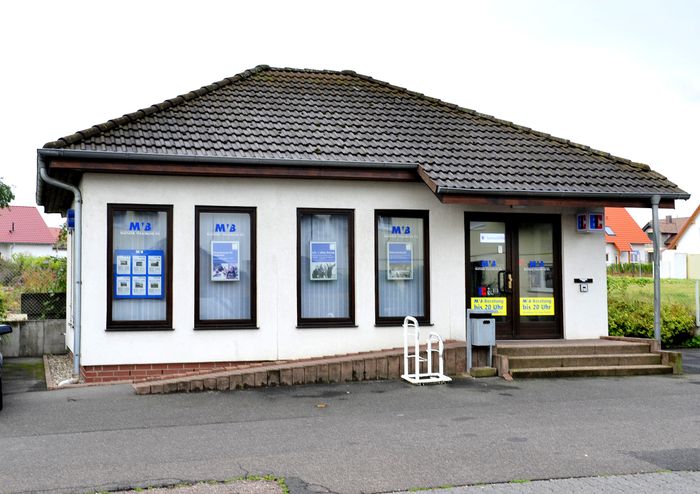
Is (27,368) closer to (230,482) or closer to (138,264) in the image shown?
(138,264)

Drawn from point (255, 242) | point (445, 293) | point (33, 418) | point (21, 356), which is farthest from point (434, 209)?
point (21, 356)

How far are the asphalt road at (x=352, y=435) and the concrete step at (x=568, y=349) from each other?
1164 mm

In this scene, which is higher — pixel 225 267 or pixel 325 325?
pixel 225 267

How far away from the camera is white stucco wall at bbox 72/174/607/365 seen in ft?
37.4

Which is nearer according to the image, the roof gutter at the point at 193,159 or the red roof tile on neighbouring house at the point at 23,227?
the roof gutter at the point at 193,159

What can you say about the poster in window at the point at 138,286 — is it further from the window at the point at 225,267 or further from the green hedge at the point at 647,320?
the green hedge at the point at 647,320

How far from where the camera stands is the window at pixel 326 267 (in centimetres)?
1235

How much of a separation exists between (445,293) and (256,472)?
7.09 m

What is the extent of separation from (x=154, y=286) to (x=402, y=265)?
4265 mm

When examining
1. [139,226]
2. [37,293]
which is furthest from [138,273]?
[37,293]

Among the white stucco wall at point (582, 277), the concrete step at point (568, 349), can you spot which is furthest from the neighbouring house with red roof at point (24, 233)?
the concrete step at point (568, 349)

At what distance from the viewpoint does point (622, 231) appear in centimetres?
8606

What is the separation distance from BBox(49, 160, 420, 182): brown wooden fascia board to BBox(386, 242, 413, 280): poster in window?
1.19m

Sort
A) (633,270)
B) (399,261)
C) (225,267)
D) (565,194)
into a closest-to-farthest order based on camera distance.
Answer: (225,267), (565,194), (399,261), (633,270)
